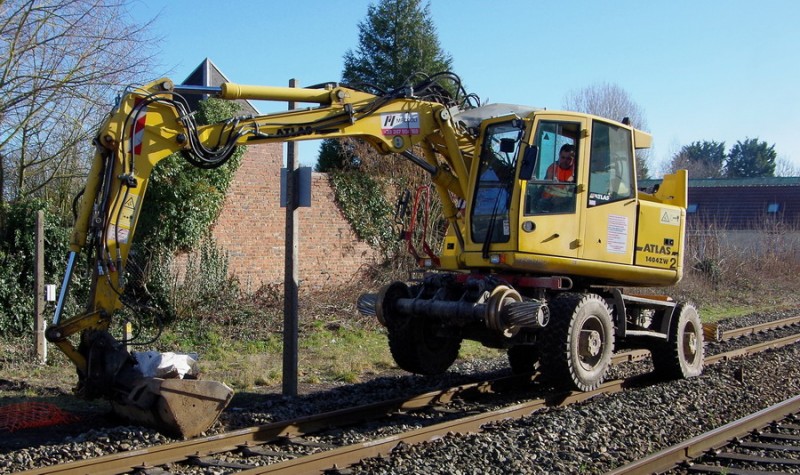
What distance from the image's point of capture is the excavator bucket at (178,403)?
6.89 meters

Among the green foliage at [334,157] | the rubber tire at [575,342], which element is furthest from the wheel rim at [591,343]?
the green foliage at [334,157]

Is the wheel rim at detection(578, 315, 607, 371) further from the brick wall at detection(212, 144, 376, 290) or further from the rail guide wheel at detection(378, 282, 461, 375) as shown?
the brick wall at detection(212, 144, 376, 290)

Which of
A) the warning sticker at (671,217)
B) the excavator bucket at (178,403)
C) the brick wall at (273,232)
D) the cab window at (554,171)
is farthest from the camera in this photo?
the brick wall at (273,232)

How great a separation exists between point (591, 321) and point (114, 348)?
511 centimetres

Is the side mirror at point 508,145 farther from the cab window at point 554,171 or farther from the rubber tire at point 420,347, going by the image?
the rubber tire at point 420,347

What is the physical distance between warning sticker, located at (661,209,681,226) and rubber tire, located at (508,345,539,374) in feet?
7.99

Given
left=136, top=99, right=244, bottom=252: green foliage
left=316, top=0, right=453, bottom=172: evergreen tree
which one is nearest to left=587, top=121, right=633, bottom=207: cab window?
left=136, top=99, right=244, bottom=252: green foliage

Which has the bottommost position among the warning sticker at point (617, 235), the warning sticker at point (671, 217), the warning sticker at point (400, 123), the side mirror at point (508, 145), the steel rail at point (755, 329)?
the steel rail at point (755, 329)

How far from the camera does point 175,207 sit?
15305 millimetres

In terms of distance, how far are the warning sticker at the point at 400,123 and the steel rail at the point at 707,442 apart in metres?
4.31

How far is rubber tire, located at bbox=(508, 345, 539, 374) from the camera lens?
10.8 meters

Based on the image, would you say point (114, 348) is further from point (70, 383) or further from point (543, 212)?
point (543, 212)

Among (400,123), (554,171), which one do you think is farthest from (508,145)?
(400,123)

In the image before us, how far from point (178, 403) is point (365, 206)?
496 inches
